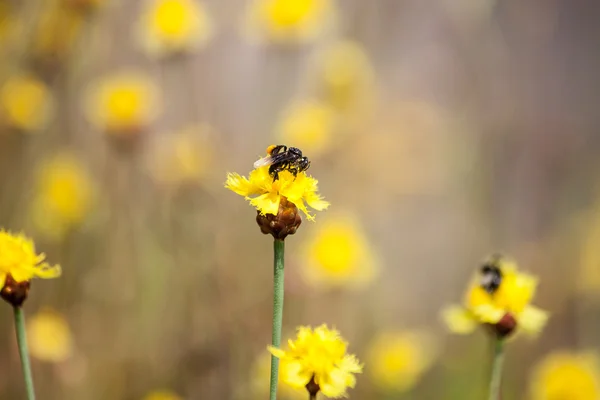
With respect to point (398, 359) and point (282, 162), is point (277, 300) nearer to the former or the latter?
point (282, 162)

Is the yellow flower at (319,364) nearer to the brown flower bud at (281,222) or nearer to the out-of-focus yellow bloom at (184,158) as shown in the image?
the brown flower bud at (281,222)

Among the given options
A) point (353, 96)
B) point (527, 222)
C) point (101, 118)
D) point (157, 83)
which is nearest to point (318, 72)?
point (353, 96)

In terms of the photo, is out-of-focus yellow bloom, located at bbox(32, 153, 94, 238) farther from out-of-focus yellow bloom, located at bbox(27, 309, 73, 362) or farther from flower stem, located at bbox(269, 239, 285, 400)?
flower stem, located at bbox(269, 239, 285, 400)

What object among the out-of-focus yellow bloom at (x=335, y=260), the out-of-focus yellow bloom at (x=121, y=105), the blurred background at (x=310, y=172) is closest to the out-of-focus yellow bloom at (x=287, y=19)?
the blurred background at (x=310, y=172)

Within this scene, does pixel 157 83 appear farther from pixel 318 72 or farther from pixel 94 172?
pixel 318 72

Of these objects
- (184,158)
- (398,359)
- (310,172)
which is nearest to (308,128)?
(310,172)

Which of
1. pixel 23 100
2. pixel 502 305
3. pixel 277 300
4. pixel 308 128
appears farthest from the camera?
pixel 308 128
